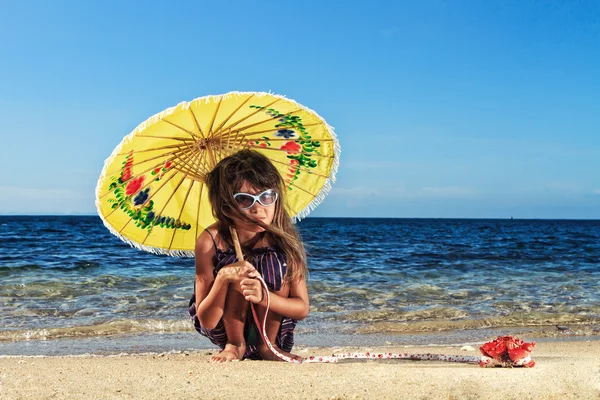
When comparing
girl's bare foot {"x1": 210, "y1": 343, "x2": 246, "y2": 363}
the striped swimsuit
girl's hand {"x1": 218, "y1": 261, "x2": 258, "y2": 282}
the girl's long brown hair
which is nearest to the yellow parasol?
the girl's long brown hair

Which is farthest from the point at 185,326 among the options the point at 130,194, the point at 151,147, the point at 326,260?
the point at 326,260

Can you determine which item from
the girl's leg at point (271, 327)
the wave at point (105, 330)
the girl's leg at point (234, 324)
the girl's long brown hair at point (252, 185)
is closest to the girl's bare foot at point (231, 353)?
the girl's leg at point (234, 324)

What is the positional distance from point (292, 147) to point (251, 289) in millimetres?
1358

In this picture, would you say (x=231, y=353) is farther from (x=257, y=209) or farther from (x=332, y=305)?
(x=332, y=305)

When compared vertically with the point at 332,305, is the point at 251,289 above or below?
above

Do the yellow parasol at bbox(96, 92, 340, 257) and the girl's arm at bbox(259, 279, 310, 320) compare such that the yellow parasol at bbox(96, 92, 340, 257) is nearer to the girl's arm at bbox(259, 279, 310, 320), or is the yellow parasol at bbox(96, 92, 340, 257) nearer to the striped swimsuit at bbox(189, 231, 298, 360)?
the striped swimsuit at bbox(189, 231, 298, 360)

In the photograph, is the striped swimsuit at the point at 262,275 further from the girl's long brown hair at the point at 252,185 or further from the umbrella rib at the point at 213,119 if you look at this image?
the umbrella rib at the point at 213,119

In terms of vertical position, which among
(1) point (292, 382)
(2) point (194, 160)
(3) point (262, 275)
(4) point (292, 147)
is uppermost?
(4) point (292, 147)

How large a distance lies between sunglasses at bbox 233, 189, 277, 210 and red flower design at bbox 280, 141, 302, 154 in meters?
0.83

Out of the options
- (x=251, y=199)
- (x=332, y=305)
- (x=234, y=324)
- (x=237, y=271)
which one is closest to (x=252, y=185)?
(x=251, y=199)

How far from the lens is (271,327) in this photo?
11.6 ft

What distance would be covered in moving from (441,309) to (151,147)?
4710 millimetres

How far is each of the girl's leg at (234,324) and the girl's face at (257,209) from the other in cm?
36

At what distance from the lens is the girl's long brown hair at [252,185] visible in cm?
342
